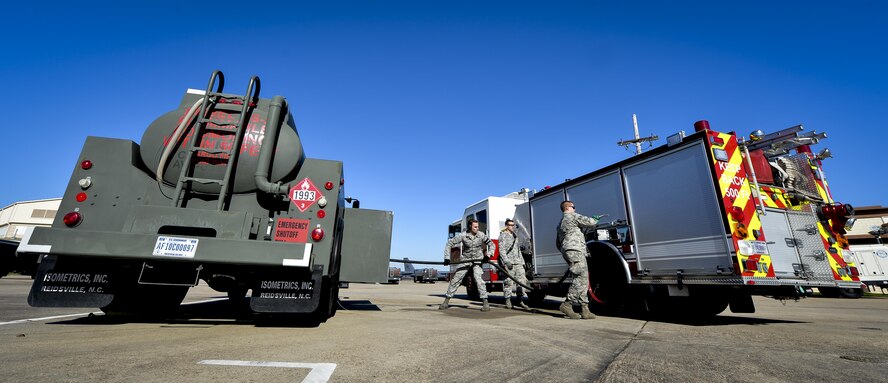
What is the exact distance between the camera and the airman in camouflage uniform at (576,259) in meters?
5.32

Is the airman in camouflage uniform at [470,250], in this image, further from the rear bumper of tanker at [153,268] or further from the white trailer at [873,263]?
the white trailer at [873,263]

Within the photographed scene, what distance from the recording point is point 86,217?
137 inches

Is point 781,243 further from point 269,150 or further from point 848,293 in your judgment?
point 269,150

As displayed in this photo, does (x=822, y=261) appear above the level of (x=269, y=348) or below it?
above

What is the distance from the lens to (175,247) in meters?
3.11

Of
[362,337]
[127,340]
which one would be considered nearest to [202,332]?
[127,340]

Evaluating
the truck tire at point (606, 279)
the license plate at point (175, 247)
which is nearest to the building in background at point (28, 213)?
the license plate at point (175, 247)

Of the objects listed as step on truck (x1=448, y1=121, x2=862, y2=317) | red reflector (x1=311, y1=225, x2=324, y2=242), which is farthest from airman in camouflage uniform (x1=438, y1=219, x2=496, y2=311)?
red reflector (x1=311, y1=225, x2=324, y2=242)

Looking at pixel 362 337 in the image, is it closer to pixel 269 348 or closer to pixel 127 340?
pixel 269 348

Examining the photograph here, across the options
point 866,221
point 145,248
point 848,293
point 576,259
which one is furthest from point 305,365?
point 866,221

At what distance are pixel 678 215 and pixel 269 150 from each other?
5.17 metres

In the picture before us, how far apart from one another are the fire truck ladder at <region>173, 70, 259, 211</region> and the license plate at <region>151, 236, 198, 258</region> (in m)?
0.52

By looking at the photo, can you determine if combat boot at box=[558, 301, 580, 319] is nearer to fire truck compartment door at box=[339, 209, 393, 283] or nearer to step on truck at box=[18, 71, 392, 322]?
fire truck compartment door at box=[339, 209, 393, 283]

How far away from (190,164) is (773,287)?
6.78 m
